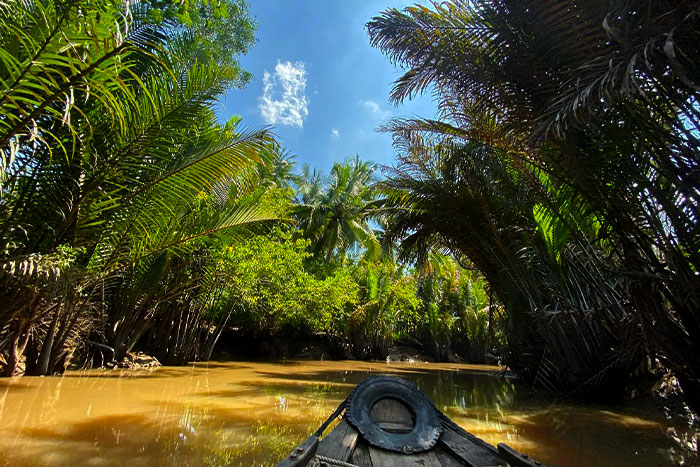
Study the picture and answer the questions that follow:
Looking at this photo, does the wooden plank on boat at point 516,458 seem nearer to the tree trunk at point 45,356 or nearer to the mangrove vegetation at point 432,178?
the mangrove vegetation at point 432,178

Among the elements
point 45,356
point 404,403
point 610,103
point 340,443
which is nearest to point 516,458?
point 340,443

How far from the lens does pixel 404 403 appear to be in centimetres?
299

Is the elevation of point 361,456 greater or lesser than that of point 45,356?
lesser

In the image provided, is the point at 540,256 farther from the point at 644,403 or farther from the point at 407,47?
the point at 407,47

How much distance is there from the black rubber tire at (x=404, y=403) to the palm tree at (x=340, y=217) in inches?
633

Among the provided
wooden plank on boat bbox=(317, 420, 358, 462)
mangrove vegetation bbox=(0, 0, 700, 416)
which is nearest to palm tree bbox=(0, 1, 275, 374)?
mangrove vegetation bbox=(0, 0, 700, 416)

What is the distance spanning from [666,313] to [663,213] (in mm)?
955

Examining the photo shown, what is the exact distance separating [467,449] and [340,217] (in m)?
18.6

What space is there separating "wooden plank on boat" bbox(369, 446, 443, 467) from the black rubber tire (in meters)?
0.03

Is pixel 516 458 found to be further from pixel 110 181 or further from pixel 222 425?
pixel 110 181

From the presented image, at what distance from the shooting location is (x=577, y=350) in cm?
618

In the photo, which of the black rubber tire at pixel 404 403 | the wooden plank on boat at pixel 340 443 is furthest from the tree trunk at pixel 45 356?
the wooden plank on boat at pixel 340 443

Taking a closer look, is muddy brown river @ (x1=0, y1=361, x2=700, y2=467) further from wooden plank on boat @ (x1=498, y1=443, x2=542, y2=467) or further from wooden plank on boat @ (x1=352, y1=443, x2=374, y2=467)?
wooden plank on boat @ (x1=498, y1=443, x2=542, y2=467)

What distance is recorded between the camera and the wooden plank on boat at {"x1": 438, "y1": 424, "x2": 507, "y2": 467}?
7.13ft
